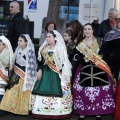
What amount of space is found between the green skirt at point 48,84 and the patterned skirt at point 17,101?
0.32m

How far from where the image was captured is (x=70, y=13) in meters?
18.4

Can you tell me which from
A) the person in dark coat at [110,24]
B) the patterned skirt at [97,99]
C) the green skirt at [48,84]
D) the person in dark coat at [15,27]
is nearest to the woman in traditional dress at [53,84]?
the green skirt at [48,84]

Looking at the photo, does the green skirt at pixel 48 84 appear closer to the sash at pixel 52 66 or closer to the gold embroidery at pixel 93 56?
the sash at pixel 52 66

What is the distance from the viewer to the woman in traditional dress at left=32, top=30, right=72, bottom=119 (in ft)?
18.3

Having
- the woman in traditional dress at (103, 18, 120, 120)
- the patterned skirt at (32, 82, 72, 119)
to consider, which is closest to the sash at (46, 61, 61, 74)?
the patterned skirt at (32, 82, 72, 119)

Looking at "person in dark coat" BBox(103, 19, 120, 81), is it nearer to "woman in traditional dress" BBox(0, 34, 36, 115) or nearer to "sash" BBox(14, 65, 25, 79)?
"woman in traditional dress" BBox(0, 34, 36, 115)

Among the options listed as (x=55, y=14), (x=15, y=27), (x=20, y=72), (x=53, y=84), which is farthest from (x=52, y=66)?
(x=55, y=14)

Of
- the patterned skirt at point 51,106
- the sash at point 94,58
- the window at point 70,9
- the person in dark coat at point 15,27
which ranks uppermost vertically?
the window at point 70,9

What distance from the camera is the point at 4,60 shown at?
5867mm

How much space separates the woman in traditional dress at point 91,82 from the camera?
545cm

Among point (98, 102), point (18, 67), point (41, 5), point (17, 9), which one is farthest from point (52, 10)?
point (41, 5)

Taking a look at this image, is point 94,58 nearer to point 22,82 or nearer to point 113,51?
point 113,51

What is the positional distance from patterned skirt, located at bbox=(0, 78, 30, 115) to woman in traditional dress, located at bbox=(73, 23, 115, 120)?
81 centimetres

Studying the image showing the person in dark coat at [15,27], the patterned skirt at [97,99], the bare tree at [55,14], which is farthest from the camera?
the bare tree at [55,14]
